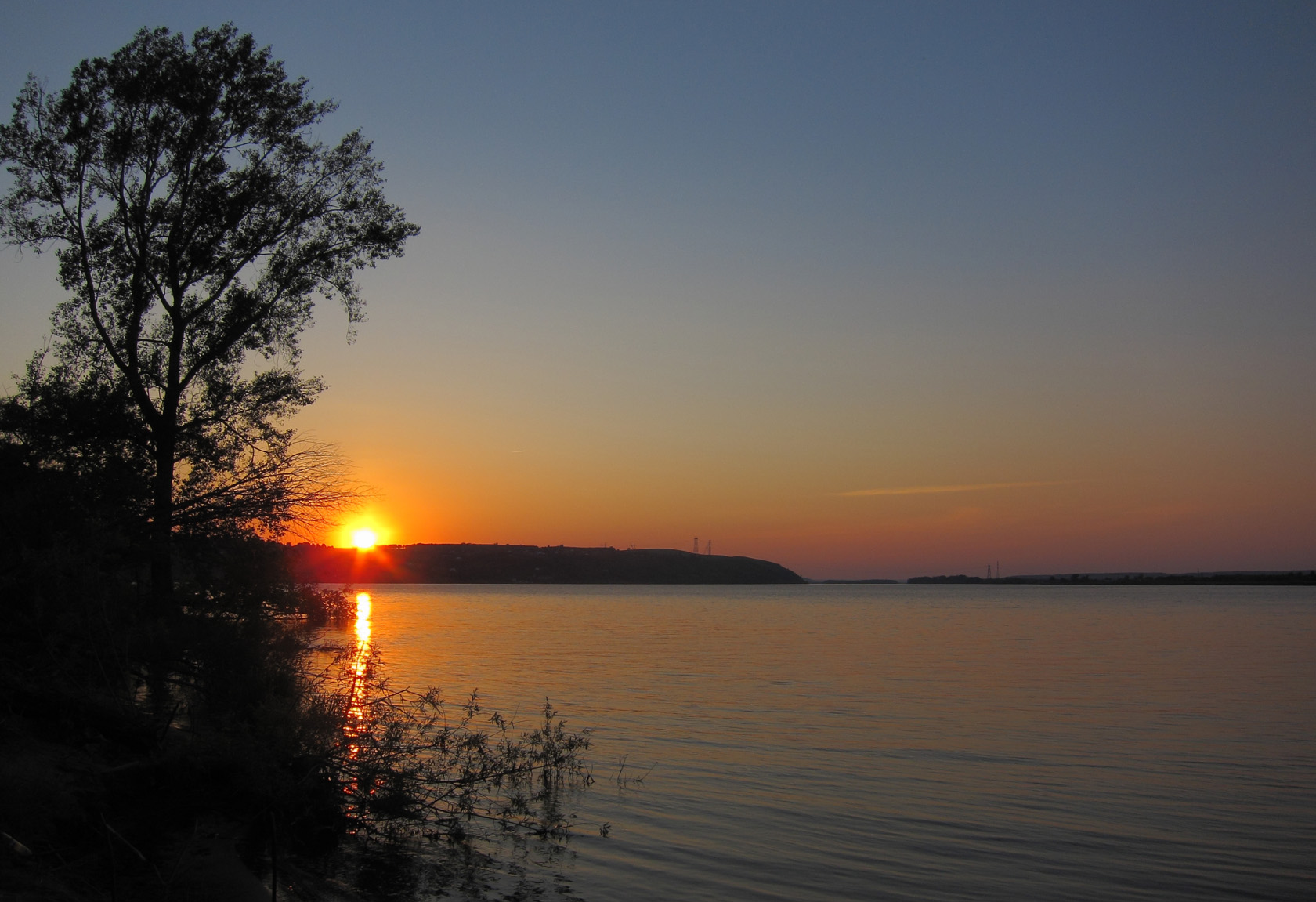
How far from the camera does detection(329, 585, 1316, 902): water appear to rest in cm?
1167

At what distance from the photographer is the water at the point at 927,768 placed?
11.7 metres

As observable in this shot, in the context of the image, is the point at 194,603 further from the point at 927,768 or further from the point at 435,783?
the point at 927,768

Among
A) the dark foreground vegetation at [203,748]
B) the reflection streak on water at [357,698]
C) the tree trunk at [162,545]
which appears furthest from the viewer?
the tree trunk at [162,545]

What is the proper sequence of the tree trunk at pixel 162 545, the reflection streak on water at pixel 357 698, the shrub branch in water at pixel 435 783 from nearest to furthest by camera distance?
the shrub branch in water at pixel 435 783, the reflection streak on water at pixel 357 698, the tree trunk at pixel 162 545

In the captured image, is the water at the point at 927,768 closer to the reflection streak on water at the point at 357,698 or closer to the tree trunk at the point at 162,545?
the reflection streak on water at the point at 357,698

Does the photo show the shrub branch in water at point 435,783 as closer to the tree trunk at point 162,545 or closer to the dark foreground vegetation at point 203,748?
the dark foreground vegetation at point 203,748

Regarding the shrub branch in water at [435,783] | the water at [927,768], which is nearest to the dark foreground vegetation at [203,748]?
the shrub branch in water at [435,783]

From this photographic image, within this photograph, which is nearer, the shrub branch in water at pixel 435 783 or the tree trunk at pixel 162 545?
the shrub branch in water at pixel 435 783

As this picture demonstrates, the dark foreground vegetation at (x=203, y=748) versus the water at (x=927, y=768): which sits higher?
the dark foreground vegetation at (x=203, y=748)

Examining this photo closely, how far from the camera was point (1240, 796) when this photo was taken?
15.7 meters

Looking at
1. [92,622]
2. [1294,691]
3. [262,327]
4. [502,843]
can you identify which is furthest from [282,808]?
[1294,691]

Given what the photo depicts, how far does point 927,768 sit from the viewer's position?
17766 mm

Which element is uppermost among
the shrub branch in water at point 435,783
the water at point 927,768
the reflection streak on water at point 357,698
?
the reflection streak on water at point 357,698

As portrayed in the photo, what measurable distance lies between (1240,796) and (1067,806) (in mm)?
3119
